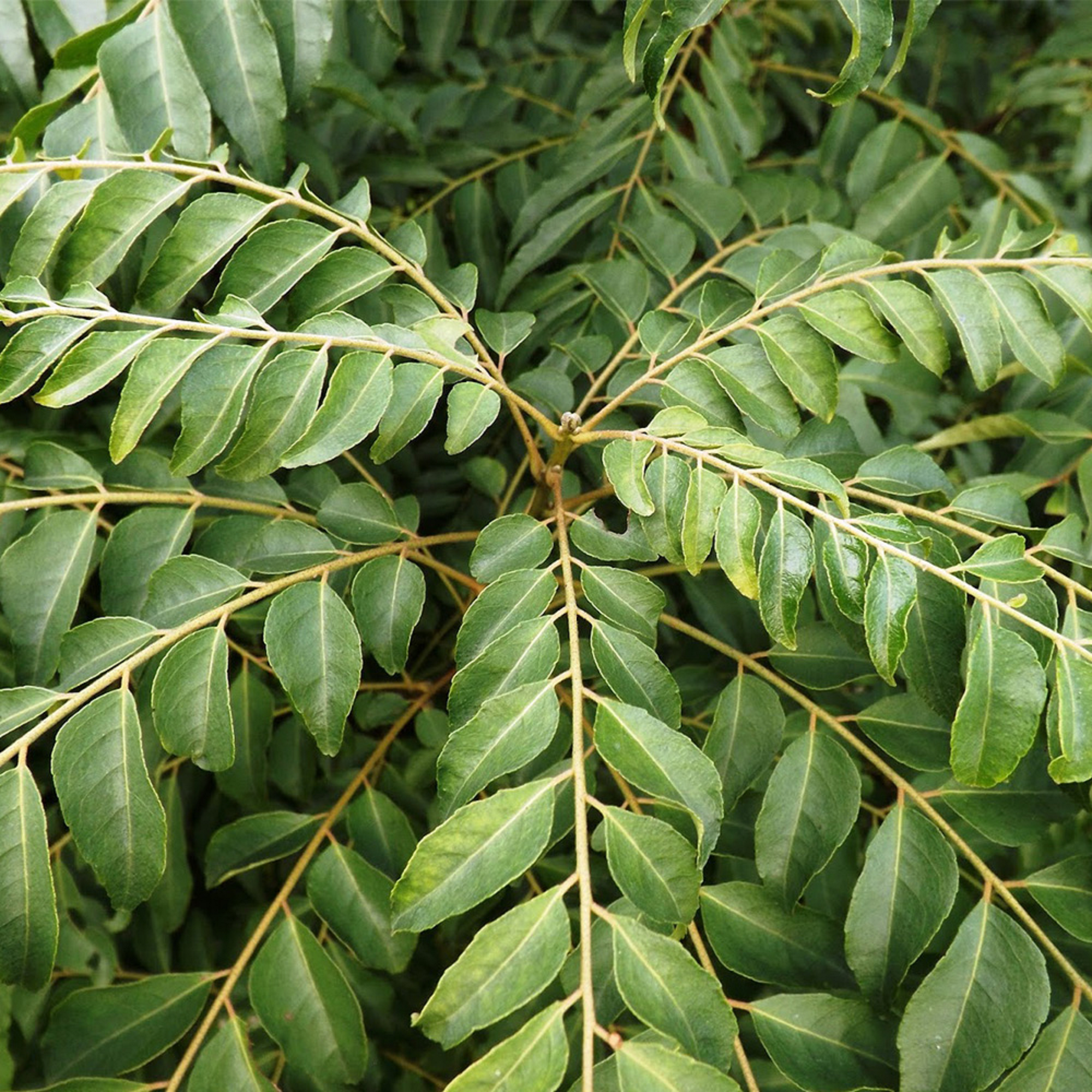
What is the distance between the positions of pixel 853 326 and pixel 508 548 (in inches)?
11.7

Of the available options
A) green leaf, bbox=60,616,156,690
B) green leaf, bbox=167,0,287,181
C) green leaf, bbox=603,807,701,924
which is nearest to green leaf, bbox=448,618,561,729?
green leaf, bbox=603,807,701,924

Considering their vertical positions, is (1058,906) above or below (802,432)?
below

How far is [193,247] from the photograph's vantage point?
0.72 metres

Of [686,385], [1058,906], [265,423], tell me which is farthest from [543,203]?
[1058,906]

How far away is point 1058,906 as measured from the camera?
688 millimetres

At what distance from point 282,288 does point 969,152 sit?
86 cm

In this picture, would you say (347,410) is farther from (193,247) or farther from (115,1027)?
(115,1027)

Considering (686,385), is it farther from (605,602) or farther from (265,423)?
(265,423)

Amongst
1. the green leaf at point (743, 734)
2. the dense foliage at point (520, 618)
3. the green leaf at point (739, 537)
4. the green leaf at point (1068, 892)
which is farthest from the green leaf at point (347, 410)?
the green leaf at point (1068, 892)

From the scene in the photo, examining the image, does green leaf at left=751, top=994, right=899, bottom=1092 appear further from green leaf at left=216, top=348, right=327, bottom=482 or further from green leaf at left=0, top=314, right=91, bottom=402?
green leaf at left=0, top=314, right=91, bottom=402

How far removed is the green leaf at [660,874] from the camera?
0.54 m

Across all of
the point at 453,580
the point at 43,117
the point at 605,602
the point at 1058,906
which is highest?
the point at 43,117

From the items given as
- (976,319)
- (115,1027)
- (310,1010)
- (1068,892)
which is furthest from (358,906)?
(976,319)

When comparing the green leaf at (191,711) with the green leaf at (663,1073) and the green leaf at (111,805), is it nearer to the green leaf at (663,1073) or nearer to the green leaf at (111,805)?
the green leaf at (111,805)
